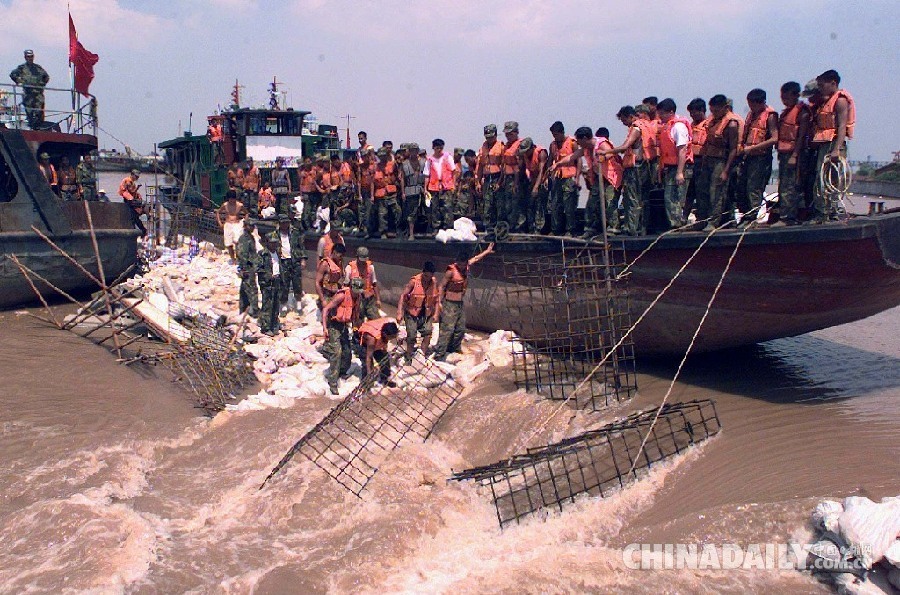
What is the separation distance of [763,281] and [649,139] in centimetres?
190

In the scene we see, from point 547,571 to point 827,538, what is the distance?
1712mm

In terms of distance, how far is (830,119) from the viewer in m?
6.04

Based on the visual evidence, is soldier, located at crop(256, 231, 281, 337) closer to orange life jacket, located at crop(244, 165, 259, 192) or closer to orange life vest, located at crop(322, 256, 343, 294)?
orange life vest, located at crop(322, 256, 343, 294)

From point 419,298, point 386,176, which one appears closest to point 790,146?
point 419,298

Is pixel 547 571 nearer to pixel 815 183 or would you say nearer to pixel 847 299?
pixel 847 299

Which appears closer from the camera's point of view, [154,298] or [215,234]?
[154,298]

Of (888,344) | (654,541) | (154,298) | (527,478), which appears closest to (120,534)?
(527,478)

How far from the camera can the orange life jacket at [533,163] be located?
8453 mm

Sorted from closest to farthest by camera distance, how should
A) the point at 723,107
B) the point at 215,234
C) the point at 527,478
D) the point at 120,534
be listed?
the point at 120,534, the point at 527,478, the point at 723,107, the point at 215,234

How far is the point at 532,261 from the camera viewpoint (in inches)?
328

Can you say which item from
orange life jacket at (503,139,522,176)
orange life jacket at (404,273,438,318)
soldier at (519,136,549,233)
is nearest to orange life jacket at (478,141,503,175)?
orange life jacket at (503,139,522,176)

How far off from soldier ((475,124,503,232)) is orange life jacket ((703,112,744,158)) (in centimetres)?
296

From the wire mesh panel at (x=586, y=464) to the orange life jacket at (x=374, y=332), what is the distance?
90.1 inches

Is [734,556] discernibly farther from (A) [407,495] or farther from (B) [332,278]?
(B) [332,278]
